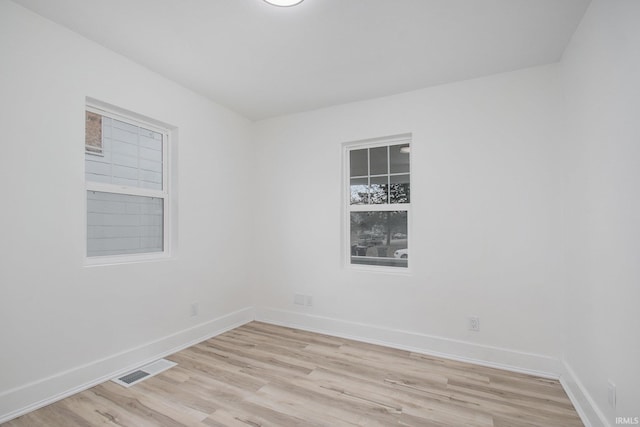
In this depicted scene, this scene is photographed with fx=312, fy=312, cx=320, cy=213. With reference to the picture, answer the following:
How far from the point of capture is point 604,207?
5.99 feet

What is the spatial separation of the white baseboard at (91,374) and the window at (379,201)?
194 cm

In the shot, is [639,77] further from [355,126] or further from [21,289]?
[21,289]

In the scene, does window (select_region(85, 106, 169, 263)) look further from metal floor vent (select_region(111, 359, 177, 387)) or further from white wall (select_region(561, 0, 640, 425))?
white wall (select_region(561, 0, 640, 425))

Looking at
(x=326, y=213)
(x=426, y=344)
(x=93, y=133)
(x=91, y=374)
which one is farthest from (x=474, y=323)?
(x=93, y=133)

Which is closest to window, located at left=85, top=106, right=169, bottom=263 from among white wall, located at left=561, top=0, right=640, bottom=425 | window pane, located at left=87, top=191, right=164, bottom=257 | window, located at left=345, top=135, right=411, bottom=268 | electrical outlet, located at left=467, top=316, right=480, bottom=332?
window pane, located at left=87, top=191, right=164, bottom=257

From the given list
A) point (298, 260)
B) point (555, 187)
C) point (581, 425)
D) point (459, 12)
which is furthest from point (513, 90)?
point (298, 260)

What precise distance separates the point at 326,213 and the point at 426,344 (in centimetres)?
174

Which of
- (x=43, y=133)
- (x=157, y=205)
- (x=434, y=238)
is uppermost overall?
(x=43, y=133)

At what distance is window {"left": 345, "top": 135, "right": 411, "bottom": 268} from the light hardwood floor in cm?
105

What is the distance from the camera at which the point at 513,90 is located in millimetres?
2803

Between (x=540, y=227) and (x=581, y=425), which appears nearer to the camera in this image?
(x=581, y=425)

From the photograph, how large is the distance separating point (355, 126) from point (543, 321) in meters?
2.59

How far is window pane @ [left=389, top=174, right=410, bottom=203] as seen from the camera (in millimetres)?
3387

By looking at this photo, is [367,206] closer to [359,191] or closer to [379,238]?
[359,191]
